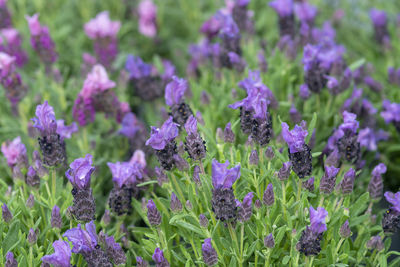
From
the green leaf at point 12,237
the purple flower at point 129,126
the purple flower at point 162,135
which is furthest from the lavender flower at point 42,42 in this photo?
the purple flower at point 162,135

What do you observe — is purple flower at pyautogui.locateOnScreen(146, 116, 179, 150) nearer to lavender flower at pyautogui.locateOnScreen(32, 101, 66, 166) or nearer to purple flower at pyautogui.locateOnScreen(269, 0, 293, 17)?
lavender flower at pyautogui.locateOnScreen(32, 101, 66, 166)

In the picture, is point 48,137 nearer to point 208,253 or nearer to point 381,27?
point 208,253

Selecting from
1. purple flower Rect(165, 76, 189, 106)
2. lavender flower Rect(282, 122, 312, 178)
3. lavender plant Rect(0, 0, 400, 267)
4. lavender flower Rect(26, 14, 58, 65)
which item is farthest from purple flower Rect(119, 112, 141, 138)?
lavender flower Rect(282, 122, 312, 178)

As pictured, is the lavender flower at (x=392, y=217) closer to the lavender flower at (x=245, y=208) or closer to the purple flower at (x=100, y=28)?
the lavender flower at (x=245, y=208)

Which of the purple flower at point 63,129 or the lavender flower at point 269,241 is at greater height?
the purple flower at point 63,129

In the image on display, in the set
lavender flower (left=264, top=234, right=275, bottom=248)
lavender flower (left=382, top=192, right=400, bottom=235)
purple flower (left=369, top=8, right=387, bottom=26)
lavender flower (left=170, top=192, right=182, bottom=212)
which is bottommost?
lavender flower (left=382, top=192, right=400, bottom=235)

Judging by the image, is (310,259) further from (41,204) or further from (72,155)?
(72,155)

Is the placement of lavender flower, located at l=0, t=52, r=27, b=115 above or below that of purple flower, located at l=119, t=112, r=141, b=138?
above
